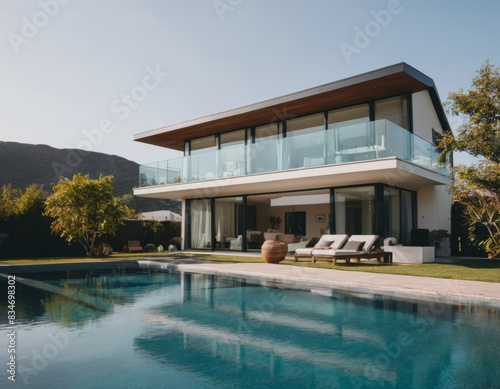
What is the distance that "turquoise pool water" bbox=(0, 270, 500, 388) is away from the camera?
352 centimetres

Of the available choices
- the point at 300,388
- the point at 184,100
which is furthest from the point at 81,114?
the point at 300,388

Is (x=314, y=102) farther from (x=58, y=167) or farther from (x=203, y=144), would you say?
(x=58, y=167)

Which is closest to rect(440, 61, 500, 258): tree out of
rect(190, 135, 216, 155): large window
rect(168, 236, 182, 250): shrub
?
rect(190, 135, 216, 155): large window

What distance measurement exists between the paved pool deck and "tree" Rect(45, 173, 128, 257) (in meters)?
6.46

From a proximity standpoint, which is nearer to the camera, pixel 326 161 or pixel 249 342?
pixel 249 342

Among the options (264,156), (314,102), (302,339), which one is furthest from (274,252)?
(302,339)

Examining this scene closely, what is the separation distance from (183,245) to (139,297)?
39.9 feet

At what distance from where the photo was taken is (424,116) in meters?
15.0

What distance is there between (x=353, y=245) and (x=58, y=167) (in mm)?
80197

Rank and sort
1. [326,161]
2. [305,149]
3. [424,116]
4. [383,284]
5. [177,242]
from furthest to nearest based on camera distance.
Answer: [177,242] → [424,116] → [305,149] → [326,161] → [383,284]

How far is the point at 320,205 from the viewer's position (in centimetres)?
2119

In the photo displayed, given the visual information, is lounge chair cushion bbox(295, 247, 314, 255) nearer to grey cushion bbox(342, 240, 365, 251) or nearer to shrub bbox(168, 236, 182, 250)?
grey cushion bbox(342, 240, 365, 251)

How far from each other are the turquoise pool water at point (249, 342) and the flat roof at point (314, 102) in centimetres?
732

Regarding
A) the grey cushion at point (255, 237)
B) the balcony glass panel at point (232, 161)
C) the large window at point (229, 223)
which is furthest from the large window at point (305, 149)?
the grey cushion at point (255, 237)
